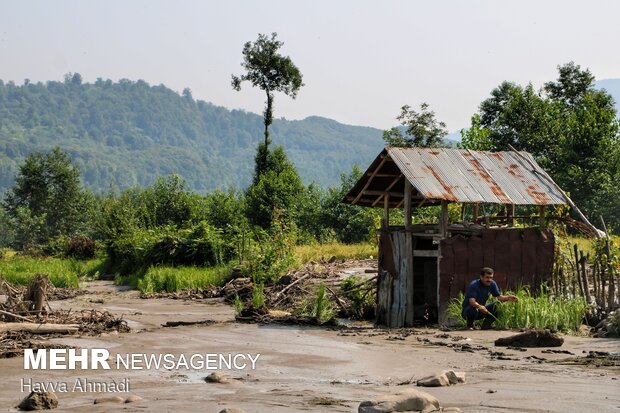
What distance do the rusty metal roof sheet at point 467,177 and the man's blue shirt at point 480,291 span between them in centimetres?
185

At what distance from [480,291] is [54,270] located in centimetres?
1823

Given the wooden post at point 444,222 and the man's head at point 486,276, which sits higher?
the wooden post at point 444,222

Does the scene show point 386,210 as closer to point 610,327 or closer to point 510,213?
point 510,213

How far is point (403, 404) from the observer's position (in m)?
8.42

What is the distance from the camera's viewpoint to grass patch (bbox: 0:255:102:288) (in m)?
28.7

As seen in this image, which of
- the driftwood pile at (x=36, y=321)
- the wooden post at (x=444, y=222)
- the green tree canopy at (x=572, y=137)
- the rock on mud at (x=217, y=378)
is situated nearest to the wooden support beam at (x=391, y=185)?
the wooden post at (x=444, y=222)

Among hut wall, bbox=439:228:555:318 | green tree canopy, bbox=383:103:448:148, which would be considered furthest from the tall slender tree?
hut wall, bbox=439:228:555:318

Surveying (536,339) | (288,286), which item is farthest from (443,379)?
(288,286)

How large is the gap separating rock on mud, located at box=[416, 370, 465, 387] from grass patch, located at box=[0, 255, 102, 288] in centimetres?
1980

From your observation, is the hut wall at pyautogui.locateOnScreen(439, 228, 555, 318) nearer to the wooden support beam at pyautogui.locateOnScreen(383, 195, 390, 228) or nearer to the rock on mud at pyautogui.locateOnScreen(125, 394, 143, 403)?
the wooden support beam at pyautogui.locateOnScreen(383, 195, 390, 228)

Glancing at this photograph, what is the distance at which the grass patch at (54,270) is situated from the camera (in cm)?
2873

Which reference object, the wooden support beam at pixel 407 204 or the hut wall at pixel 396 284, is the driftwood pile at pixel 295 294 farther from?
the wooden support beam at pixel 407 204

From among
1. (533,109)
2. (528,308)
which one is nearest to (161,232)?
(528,308)

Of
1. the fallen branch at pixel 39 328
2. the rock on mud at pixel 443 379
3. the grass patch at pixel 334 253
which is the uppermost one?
the grass patch at pixel 334 253
